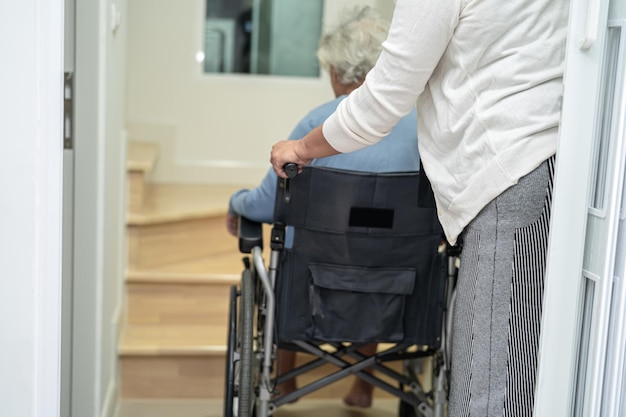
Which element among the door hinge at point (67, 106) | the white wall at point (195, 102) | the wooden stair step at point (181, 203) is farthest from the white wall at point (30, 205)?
the white wall at point (195, 102)

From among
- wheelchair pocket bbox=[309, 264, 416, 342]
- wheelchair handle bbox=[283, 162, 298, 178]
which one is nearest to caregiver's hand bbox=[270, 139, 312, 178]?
wheelchair handle bbox=[283, 162, 298, 178]

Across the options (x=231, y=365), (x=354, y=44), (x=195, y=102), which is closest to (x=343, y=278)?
(x=231, y=365)

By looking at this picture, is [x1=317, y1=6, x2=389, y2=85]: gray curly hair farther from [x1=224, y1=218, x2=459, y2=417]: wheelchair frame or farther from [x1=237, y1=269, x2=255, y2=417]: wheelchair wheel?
[x1=237, y1=269, x2=255, y2=417]: wheelchair wheel

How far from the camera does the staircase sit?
303 cm

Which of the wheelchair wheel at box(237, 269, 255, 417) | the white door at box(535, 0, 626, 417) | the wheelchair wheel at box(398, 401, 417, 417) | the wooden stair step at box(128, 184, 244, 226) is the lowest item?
the wheelchair wheel at box(398, 401, 417, 417)

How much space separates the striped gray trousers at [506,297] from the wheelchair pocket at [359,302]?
719 millimetres

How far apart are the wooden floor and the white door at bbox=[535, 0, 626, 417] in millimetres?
1693

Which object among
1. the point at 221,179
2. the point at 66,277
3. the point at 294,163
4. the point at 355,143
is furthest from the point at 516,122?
the point at 221,179

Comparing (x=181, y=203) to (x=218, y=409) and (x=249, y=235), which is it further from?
(x=249, y=235)

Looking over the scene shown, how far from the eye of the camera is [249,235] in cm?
228

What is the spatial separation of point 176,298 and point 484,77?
2071 millimetres

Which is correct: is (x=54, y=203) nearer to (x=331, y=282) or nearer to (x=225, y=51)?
(x=331, y=282)

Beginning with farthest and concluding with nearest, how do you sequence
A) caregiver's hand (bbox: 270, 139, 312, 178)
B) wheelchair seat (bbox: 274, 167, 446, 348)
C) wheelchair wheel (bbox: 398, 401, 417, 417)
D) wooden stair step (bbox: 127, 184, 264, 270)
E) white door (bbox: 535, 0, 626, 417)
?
wooden stair step (bbox: 127, 184, 264, 270) → wheelchair wheel (bbox: 398, 401, 417, 417) → wheelchair seat (bbox: 274, 167, 446, 348) → caregiver's hand (bbox: 270, 139, 312, 178) → white door (bbox: 535, 0, 626, 417)

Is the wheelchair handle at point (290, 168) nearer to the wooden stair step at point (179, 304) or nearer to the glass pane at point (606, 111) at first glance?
the glass pane at point (606, 111)
